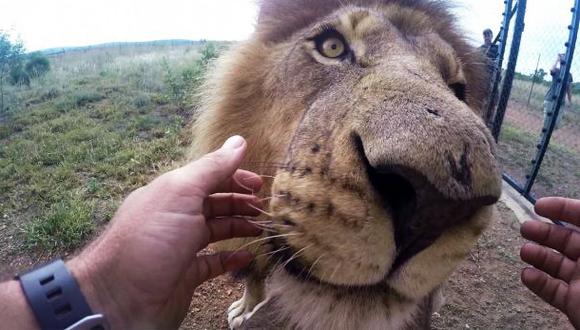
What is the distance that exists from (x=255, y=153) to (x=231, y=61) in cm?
86

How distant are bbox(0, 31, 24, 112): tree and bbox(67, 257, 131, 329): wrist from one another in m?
15.4

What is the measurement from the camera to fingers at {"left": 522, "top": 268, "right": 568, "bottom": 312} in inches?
95.2

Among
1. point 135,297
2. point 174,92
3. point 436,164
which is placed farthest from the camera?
point 174,92

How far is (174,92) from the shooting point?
11.4m

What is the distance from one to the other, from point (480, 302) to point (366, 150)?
3829 millimetres

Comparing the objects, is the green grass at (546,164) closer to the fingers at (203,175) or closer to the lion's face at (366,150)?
the lion's face at (366,150)

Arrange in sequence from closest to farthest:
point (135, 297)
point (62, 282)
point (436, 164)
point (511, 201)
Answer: point (436, 164), point (62, 282), point (135, 297), point (511, 201)

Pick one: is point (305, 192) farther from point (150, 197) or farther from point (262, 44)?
point (262, 44)

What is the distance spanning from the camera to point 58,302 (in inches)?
65.4

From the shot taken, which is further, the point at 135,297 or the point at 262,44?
the point at 262,44

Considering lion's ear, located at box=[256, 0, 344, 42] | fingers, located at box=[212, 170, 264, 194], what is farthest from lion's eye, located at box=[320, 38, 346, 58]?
Result: fingers, located at box=[212, 170, 264, 194]

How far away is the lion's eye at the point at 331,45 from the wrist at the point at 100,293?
1634 millimetres

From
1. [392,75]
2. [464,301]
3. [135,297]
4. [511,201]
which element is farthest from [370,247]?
[511,201]

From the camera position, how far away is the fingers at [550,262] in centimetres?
245
